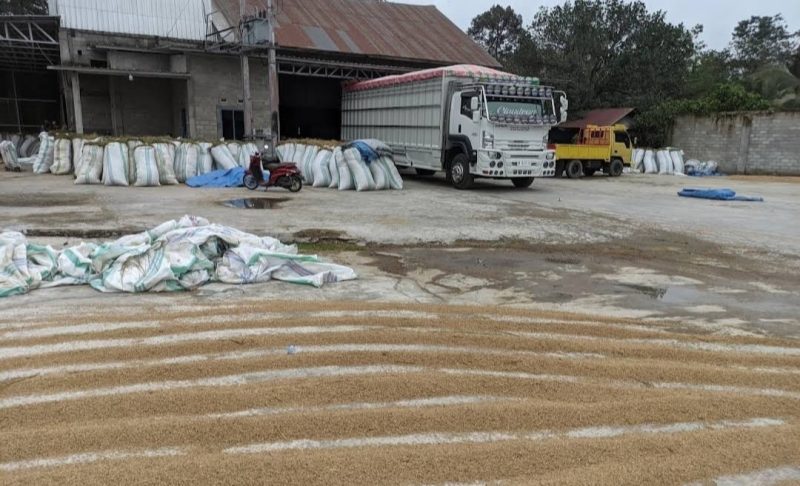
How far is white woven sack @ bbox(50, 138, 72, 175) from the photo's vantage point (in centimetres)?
1566

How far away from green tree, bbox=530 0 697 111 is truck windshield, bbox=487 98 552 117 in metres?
18.7

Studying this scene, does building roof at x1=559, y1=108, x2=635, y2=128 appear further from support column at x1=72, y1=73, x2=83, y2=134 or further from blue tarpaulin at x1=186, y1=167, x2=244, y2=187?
support column at x1=72, y1=73, x2=83, y2=134

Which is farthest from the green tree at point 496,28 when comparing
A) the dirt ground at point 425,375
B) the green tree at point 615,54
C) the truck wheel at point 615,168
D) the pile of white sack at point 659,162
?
the dirt ground at point 425,375

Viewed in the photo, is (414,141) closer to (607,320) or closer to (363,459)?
(607,320)

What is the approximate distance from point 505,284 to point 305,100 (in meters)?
21.7

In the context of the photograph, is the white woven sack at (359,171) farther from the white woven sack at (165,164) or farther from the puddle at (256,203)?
the white woven sack at (165,164)

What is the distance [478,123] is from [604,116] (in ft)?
62.2

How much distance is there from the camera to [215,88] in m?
22.1

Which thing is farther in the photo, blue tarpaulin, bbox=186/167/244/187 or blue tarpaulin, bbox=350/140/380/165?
blue tarpaulin, bbox=186/167/244/187

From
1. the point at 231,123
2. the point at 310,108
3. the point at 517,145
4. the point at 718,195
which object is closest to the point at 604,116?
the point at 310,108

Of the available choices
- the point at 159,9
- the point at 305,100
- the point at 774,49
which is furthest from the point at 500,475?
the point at 774,49

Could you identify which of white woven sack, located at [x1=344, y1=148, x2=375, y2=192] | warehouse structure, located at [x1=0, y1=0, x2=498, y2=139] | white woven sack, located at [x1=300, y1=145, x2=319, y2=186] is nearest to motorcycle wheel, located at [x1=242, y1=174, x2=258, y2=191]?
white woven sack, located at [x1=300, y1=145, x2=319, y2=186]

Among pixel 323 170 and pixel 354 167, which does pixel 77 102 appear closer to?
pixel 323 170

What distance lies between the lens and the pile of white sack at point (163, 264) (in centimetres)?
546
